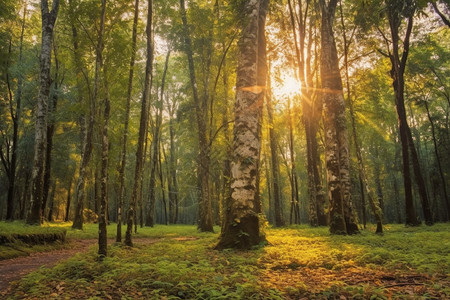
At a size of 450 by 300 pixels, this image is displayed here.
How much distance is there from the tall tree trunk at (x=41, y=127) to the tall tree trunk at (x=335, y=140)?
12645mm

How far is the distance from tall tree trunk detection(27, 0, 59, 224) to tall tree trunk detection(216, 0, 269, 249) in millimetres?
9690

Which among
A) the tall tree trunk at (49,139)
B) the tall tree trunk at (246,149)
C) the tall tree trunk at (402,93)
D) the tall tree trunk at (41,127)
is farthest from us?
the tall tree trunk at (49,139)

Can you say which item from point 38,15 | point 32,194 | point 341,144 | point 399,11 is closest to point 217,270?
point 341,144

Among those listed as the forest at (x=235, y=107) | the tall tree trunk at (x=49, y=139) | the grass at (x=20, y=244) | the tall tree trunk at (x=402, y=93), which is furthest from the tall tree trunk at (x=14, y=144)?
the tall tree trunk at (x=402, y=93)

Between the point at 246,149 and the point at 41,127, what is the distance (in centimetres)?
1042

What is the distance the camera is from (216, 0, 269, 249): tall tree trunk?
303 inches

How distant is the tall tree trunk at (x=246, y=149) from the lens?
25.3ft

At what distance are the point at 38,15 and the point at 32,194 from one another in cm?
1938

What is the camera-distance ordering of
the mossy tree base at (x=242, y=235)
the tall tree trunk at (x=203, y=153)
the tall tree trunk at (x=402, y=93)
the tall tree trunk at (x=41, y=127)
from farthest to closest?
the tall tree trunk at (x=203, y=153)
the tall tree trunk at (x=402, y=93)
the tall tree trunk at (x=41, y=127)
the mossy tree base at (x=242, y=235)

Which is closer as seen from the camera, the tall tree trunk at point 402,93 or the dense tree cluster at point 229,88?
the dense tree cluster at point 229,88

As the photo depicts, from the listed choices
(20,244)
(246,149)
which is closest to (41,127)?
(20,244)

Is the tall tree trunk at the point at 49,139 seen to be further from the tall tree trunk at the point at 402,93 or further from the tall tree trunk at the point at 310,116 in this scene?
the tall tree trunk at the point at 402,93

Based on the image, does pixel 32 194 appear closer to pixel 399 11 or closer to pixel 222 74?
pixel 222 74

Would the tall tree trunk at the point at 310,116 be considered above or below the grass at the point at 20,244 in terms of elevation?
above
